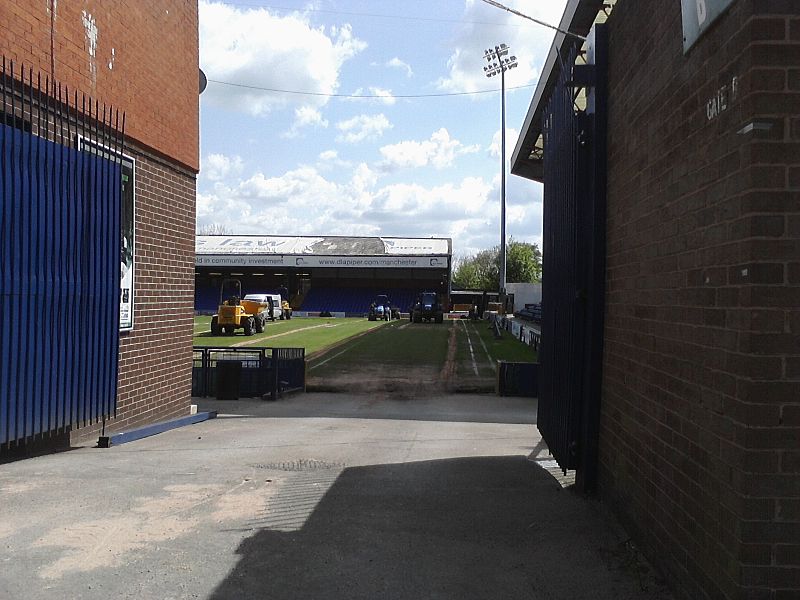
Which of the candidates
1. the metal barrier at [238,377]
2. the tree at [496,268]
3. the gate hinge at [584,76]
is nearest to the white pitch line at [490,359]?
the metal barrier at [238,377]

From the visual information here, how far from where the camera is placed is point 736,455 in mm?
3336

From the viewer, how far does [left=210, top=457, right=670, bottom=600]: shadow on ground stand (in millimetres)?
4203

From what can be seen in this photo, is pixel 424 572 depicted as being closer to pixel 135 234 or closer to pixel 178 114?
pixel 135 234

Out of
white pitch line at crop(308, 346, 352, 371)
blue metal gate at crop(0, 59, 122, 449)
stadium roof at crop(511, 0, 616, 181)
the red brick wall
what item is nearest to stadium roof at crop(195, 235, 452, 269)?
white pitch line at crop(308, 346, 352, 371)

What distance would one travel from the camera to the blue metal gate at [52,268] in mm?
6551

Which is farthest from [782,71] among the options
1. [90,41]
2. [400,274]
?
[400,274]

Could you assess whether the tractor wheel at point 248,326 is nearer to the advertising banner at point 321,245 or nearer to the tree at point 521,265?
the advertising banner at point 321,245

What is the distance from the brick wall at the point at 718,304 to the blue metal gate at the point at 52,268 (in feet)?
18.1

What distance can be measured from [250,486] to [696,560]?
13.4 feet

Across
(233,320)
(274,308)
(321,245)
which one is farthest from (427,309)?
(321,245)

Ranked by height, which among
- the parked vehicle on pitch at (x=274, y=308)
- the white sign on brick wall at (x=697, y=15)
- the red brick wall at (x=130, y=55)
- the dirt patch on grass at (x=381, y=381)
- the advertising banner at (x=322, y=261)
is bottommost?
the dirt patch on grass at (x=381, y=381)

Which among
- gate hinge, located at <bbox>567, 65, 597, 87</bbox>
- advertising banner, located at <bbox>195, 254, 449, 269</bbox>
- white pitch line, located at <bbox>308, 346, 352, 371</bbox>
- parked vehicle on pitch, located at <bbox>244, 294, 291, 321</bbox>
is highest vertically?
advertising banner, located at <bbox>195, 254, 449, 269</bbox>

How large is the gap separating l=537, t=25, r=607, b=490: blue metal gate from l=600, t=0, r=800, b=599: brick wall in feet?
3.23

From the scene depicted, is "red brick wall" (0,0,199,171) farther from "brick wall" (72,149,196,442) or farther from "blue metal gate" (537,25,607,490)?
"blue metal gate" (537,25,607,490)
